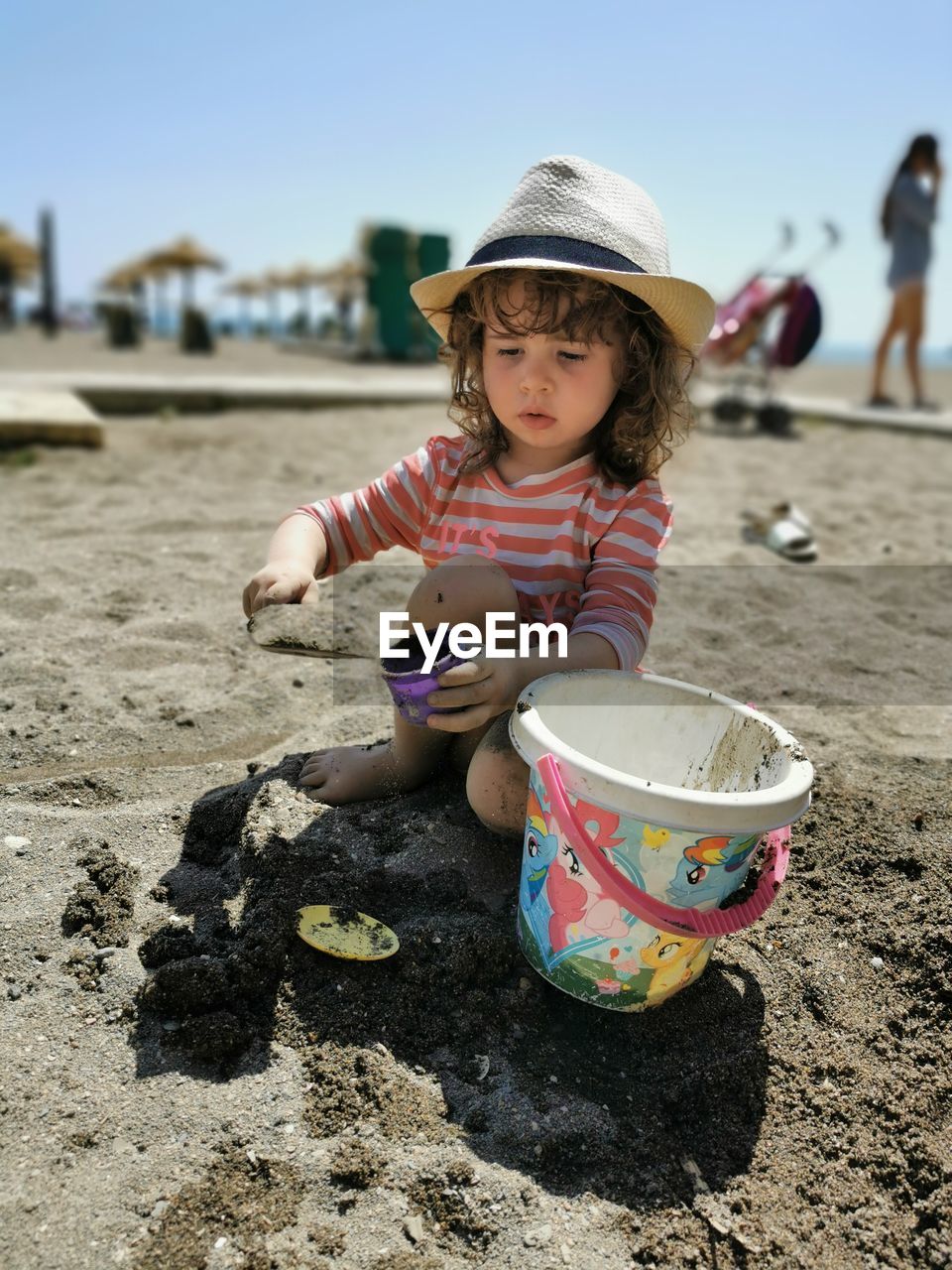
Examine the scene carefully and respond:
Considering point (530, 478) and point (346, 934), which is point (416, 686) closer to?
point (346, 934)

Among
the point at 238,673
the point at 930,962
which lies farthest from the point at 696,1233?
the point at 238,673

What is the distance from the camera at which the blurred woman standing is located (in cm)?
740

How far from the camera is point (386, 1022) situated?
4.83 feet

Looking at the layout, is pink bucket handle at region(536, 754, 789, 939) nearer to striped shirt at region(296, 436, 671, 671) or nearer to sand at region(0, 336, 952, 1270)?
sand at region(0, 336, 952, 1270)

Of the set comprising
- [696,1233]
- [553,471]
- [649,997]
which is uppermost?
[553,471]

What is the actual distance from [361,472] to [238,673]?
8.23 feet

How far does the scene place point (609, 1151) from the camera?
1312 millimetres

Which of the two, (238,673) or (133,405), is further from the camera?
(133,405)

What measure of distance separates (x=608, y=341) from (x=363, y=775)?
0.94m

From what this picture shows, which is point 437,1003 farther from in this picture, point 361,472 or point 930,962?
point 361,472

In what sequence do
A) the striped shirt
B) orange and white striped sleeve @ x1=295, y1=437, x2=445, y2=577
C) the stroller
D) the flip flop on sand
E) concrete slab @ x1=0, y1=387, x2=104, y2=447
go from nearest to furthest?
the striped shirt → orange and white striped sleeve @ x1=295, y1=437, x2=445, y2=577 → the flip flop on sand → concrete slab @ x1=0, y1=387, x2=104, y2=447 → the stroller

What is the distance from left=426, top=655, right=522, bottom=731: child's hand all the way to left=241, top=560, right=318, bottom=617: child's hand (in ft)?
1.17

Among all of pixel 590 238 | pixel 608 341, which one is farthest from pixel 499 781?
pixel 590 238

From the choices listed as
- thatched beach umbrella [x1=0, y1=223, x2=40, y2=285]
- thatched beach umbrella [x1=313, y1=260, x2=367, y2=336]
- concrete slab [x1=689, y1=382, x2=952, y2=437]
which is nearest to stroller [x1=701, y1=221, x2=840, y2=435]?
concrete slab [x1=689, y1=382, x2=952, y2=437]
